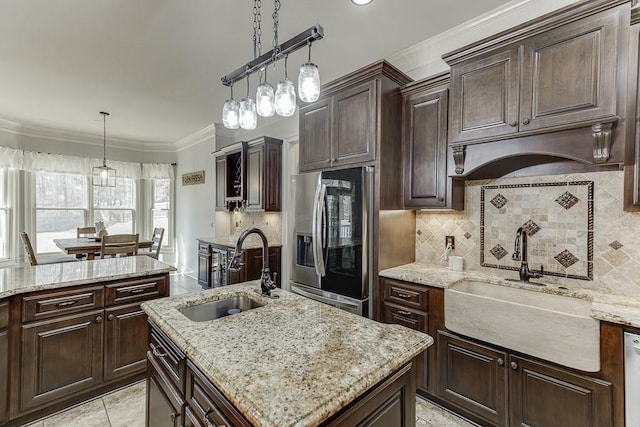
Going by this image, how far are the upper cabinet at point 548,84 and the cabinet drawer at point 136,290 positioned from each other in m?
2.51

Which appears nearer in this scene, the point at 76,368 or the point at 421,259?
the point at 76,368

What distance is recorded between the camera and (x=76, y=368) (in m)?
2.10

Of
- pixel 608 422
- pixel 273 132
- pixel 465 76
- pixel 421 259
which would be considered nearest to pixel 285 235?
pixel 273 132

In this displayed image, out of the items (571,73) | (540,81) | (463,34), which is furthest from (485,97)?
(463,34)

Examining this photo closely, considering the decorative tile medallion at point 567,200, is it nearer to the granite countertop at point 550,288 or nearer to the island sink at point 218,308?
the granite countertop at point 550,288

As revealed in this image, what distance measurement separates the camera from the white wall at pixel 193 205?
5645 mm

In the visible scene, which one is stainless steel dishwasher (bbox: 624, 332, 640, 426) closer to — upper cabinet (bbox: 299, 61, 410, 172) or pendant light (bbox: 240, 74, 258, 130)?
upper cabinet (bbox: 299, 61, 410, 172)

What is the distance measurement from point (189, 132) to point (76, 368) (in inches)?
185

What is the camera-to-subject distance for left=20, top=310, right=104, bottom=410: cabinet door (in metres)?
1.92

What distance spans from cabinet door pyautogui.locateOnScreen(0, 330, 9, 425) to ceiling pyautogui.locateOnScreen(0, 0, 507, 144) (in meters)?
2.30

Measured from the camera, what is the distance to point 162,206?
6.76 meters

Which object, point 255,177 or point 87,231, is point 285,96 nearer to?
point 255,177

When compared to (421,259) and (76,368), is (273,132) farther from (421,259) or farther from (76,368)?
(76,368)

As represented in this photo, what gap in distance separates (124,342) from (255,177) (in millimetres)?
2680
